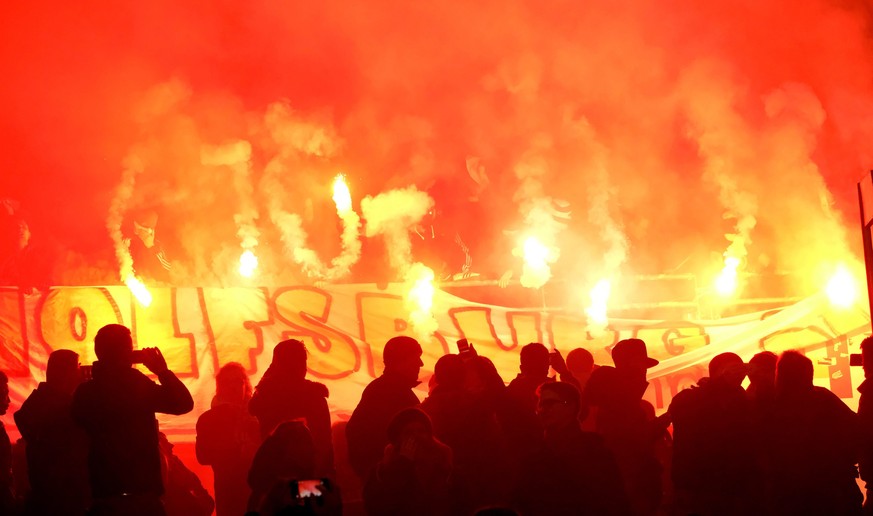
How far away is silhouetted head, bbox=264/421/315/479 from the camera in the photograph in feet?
14.4

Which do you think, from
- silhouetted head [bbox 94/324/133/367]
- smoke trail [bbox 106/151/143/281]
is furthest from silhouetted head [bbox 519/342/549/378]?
smoke trail [bbox 106/151/143/281]

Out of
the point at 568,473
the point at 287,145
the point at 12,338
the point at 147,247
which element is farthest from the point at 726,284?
the point at 147,247

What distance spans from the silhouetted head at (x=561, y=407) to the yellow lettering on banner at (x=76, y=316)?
235 inches

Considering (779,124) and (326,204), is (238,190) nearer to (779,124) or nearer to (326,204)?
(326,204)

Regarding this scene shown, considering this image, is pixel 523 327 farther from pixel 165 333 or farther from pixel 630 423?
pixel 630 423

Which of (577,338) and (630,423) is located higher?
(577,338)

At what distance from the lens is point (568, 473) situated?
178 inches

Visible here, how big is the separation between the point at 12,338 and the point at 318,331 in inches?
114

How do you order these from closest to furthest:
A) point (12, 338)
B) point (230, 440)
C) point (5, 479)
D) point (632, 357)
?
point (5, 479)
point (632, 357)
point (230, 440)
point (12, 338)

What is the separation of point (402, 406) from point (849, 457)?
2.47 meters

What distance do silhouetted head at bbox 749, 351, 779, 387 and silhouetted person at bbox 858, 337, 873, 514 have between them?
0.53 m

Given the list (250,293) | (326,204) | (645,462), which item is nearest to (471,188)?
(326,204)

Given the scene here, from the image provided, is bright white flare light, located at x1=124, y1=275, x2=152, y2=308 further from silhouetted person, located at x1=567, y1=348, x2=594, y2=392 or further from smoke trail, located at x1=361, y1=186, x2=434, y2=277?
smoke trail, located at x1=361, y1=186, x2=434, y2=277

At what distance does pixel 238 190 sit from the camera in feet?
56.9
